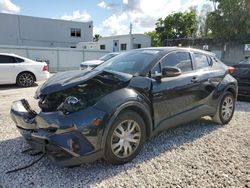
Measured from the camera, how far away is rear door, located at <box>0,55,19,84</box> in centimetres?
980

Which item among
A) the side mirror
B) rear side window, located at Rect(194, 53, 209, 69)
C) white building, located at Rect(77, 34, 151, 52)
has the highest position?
white building, located at Rect(77, 34, 151, 52)

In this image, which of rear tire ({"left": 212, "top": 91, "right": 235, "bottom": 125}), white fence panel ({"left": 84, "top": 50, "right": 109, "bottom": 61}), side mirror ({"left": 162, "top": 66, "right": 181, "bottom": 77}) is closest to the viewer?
side mirror ({"left": 162, "top": 66, "right": 181, "bottom": 77})

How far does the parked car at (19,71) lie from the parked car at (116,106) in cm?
681

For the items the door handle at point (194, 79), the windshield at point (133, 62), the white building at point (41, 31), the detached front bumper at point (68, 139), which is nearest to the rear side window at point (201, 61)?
the door handle at point (194, 79)

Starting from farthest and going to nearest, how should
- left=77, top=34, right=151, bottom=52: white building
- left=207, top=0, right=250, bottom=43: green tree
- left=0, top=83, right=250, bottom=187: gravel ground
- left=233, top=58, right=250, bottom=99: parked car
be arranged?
left=77, top=34, right=151, bottom=52: white building, left=207, top=0, right=250, bottom=43: green tree, left=233, top=58, right=250, bottom=99: parked car, left=0, top=83, right=250, bottom=187: gravel ground

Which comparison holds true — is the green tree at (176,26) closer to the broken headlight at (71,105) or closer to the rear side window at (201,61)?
the rear side window at (201,61)

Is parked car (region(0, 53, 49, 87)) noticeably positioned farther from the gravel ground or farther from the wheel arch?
the wheel arch

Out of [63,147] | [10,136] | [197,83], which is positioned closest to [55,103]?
[63,147]

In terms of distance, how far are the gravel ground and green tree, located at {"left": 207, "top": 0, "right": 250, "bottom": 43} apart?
24.2 metres

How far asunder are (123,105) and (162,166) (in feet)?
3.40

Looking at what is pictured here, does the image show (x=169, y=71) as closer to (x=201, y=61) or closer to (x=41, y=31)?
(x=201, y=61)

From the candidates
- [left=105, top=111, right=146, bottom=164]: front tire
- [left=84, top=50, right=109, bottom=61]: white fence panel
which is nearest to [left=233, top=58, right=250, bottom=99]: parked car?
[left=105, top=111, right=146, bottom=164]: front tire

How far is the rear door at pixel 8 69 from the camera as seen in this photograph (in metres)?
9.80

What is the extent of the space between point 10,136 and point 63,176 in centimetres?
184
